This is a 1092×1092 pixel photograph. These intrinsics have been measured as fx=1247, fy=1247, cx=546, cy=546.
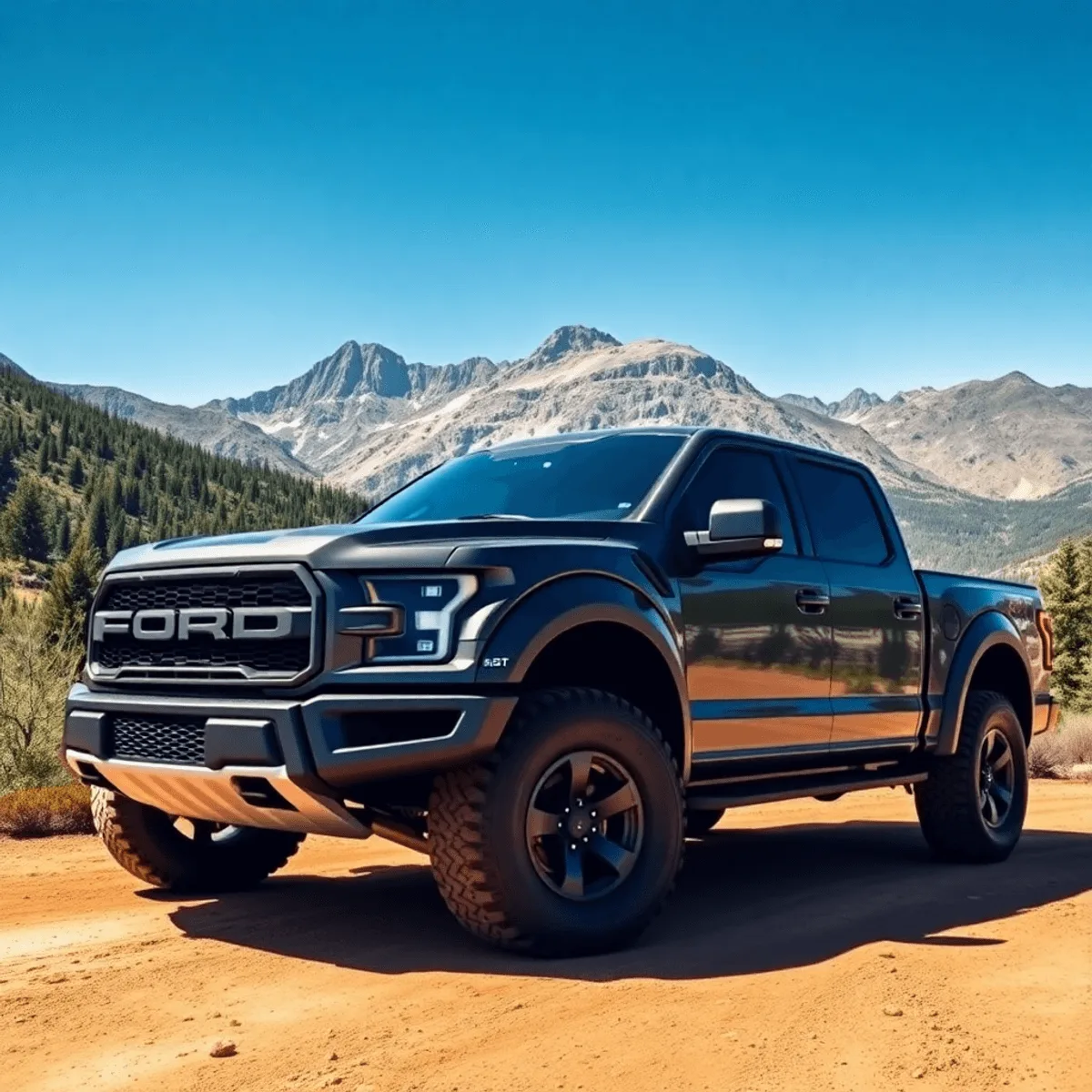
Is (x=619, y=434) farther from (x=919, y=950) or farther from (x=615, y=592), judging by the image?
(x=919, y=950)

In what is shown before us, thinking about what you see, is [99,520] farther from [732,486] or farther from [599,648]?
[599,648]

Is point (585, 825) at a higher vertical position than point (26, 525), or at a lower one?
lower

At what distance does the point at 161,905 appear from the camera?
5.77 meters

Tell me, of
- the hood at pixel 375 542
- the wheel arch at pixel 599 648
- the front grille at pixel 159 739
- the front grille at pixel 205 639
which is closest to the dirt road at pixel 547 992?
the front grille at pixel 159 739

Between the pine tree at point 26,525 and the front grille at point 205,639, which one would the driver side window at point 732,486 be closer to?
the front grille at point 205,639

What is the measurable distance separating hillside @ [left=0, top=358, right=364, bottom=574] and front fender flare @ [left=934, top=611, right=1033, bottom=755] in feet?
408

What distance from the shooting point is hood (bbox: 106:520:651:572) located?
14.7 ft

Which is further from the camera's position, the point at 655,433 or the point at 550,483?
the point at 655,433

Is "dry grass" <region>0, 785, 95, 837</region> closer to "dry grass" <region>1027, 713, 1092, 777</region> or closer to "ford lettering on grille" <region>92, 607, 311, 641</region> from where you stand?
"ford lettering on grille" <region>92, 607, 311, 641</region>

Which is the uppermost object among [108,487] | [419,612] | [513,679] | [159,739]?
[108,487]

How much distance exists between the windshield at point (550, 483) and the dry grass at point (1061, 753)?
37.2 feet

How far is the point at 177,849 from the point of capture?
5.85 metres

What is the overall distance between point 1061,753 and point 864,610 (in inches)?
477

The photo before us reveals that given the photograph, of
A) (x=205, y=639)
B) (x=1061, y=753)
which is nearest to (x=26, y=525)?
(x=1061, y=753)
